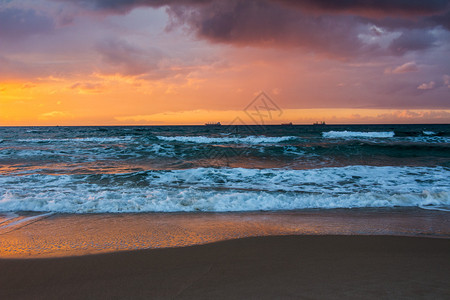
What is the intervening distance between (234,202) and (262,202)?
25.4 inches

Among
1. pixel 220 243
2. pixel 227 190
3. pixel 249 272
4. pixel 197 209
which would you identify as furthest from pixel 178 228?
pixel 227 190

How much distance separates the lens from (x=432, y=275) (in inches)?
114

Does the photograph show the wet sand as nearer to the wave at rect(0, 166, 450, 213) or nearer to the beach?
the beach

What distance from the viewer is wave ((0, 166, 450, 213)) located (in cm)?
599

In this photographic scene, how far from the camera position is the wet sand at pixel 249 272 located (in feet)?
8.45

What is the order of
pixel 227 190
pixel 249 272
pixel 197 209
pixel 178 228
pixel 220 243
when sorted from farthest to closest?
pixel 227 190 → pixel 197 209 → pixel 178 228 → pixel 220 243 → pixel 249 272

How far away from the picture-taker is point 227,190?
7648 mm

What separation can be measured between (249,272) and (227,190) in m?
4.70

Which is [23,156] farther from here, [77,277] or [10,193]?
[77,277]

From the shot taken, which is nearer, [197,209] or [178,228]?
[178,228]

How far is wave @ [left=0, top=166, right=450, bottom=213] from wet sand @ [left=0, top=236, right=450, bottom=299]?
7.64 ft

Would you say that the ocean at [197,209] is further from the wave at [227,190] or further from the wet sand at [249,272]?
the wet sand at [249,272]

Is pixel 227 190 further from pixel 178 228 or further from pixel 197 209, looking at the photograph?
pixel 178 228

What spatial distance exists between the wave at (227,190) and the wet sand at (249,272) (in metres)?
2.33
